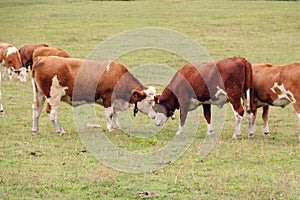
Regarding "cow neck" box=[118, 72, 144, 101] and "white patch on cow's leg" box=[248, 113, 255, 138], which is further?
"cow neck" box=[118, 72, 144, 101]

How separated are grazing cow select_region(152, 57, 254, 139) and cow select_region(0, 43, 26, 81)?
9520 millimetres

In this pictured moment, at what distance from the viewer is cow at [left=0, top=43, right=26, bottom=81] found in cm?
2200

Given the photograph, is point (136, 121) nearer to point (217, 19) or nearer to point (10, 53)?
point (10, 53)

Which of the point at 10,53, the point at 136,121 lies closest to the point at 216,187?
the point at 136,121

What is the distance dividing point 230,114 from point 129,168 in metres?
6.79

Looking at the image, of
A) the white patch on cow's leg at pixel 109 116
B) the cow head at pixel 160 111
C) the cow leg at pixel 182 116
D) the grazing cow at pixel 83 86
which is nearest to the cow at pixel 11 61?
the grazing cow at pixel 83 86

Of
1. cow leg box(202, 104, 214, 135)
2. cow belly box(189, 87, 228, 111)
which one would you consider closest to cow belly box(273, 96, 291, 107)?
cow belly box(189, 87, 228, 111)

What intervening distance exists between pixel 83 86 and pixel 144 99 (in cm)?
134

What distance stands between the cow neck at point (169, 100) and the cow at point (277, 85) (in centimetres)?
171

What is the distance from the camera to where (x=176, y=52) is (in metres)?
27.9

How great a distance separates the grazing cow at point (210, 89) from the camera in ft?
41.3

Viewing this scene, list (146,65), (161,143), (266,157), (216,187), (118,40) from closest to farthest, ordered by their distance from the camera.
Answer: (216,187)
(266,157)
(161,143)
(146,65)
(118,40)

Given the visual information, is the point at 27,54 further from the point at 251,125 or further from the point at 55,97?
the point at 251,125

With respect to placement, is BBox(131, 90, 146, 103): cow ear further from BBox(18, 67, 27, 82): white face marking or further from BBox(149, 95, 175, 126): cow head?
BBox(18, 67, 27, 82): white face marking
